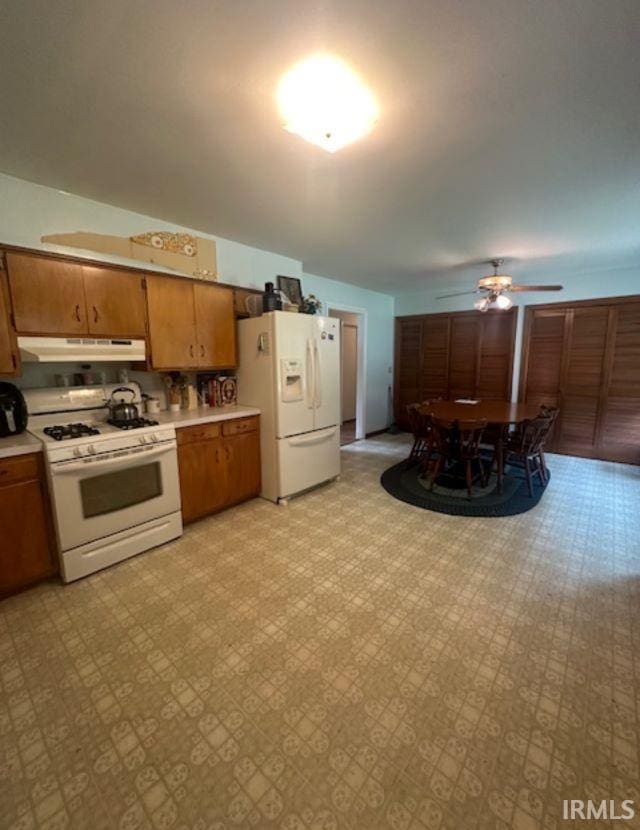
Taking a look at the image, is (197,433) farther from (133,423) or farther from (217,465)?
(133,423)

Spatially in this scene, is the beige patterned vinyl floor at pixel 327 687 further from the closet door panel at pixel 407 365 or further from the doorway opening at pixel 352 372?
the closet door panel at pixel 407 365

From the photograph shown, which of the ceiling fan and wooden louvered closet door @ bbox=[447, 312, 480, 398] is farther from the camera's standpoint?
wooden louvered closet door @ bbox=[447, 312, 480, 398]

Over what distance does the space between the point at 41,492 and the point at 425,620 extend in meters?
2.40

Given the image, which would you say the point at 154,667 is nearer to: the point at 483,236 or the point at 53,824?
the point at 53,824

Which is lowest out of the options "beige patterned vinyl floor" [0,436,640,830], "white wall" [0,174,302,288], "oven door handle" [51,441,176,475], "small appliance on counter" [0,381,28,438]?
"beige patterned vinyl floor" [0,436,640,830]

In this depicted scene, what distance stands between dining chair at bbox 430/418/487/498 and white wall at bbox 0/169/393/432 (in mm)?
2418

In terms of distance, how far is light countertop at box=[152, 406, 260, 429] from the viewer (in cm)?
272

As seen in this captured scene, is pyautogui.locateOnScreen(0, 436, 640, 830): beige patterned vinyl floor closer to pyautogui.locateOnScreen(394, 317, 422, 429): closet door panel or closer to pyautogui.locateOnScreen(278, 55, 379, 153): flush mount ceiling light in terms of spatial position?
pyautogui.locateOnScreen(278, 55, 379, 153): flush mount ceiling light

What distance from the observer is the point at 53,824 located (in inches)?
41.6

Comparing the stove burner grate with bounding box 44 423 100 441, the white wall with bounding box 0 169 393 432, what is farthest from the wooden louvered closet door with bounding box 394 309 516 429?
the stove burner grate with bounding box 44 423 100 441

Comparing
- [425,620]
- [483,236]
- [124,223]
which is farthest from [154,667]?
[483,236]

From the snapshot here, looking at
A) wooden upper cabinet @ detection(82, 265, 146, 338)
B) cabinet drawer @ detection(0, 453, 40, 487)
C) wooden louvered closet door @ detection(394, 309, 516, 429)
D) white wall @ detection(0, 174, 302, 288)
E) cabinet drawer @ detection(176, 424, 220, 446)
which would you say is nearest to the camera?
cabinet drawer @ detection(0, 453, 40, 487)

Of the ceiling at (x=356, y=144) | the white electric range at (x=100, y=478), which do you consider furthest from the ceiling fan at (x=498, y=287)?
the white electric range at (x=100, y=478)

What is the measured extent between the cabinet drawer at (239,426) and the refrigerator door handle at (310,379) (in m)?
0.57
